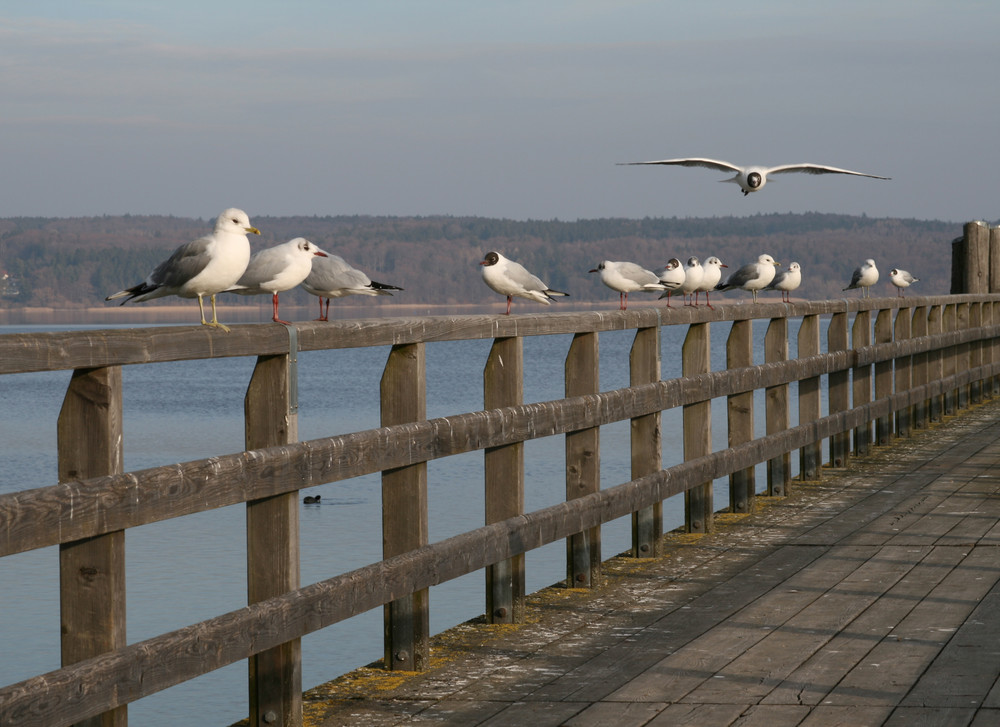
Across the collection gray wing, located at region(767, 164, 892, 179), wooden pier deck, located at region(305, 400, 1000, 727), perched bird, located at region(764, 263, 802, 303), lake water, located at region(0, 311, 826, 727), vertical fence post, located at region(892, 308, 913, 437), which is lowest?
lake water, located at region(0, 311, 826, 727)

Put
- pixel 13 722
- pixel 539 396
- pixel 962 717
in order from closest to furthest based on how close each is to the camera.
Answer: pixel 13 722
pixel 962 717
pixel 539 396

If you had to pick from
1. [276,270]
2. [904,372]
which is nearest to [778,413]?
[904,372]

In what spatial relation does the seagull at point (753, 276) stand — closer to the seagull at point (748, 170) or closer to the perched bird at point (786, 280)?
the perched bird at point (786, 280)

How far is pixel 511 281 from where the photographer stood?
753 centimetres

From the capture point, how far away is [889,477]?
10.0 meters

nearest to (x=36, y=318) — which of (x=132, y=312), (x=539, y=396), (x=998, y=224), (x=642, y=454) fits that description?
(x=132, y=312)

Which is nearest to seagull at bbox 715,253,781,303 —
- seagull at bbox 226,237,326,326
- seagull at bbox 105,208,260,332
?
seagull at bbox 226,237,326,326

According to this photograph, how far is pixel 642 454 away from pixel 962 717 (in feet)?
9.71

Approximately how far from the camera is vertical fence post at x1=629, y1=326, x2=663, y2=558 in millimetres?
6969

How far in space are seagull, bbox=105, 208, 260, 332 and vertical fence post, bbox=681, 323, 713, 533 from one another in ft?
11.3

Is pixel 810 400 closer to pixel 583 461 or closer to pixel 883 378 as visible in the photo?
pixel 883 378

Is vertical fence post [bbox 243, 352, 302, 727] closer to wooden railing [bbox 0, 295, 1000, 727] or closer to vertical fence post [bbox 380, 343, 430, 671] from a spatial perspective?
wooden railing [bbox 0, 295, 1000, 727]

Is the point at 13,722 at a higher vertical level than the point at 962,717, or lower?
higher

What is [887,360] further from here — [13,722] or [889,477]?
[13,722]
